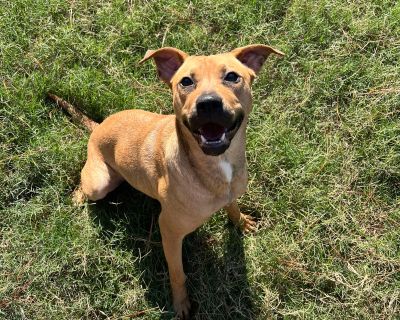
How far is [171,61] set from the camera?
4.08 m

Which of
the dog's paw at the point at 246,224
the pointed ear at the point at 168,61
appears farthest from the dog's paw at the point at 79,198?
the pointed ear at the point at 168,61

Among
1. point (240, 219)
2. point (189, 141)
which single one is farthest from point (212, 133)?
point (240, 219)

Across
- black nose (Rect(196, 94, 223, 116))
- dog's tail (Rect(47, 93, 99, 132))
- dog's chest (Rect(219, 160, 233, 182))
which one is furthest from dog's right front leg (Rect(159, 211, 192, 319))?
dog's tail (Rect(47, 93, 99, 132))

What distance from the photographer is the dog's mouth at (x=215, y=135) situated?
11.5 feet

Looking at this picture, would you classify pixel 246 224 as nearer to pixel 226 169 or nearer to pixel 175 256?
pixel 175 256

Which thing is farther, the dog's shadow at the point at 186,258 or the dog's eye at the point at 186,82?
the dog's shadow at the point at 186,258

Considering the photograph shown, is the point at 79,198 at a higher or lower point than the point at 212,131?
lower

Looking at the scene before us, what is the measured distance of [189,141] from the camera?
3.79m

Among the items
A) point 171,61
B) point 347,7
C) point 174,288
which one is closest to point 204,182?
point 171,61

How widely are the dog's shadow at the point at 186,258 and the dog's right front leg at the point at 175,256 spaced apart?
14 cm

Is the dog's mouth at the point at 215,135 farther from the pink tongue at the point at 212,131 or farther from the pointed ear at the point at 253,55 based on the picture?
the pointed ear at the point at 253,55

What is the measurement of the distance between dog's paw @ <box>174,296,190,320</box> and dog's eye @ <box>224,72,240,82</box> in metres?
2.15

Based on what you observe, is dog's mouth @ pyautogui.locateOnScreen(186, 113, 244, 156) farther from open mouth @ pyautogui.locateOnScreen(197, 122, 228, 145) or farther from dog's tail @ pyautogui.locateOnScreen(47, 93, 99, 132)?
dog's tail @ pyautogui.locateOnScreen(47, 93, 99, 132)

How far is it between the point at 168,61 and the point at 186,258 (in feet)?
6.61
